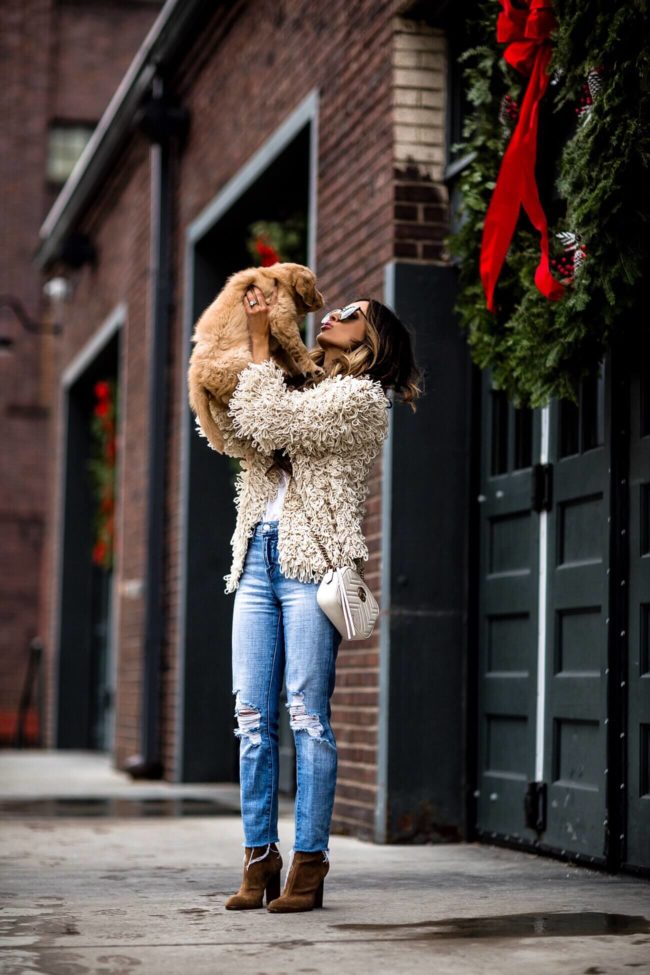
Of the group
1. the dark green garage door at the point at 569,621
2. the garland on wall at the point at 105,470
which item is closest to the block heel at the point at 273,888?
the dark green garage door at the point at 569,621

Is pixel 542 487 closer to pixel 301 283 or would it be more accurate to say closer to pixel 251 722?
pixel 301 283

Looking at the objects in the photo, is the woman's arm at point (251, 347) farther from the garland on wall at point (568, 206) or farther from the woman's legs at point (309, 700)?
the garland on wall at point (568, 206)

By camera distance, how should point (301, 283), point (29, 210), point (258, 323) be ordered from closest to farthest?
1. point (258, 323)
2. point (301, 283)
3. point (29, 210)

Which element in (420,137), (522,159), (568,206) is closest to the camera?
(568,206)

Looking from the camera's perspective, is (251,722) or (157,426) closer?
(251,722)

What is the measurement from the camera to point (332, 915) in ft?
15.0

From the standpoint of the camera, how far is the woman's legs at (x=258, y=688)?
4621 millimetres

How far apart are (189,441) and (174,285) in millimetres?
1336

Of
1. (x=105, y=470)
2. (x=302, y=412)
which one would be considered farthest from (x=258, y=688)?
(x=105, y=470)

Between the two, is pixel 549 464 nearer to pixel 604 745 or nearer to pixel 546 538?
pixel 546 538

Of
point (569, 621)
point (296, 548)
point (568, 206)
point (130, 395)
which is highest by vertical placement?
point (130, 395)

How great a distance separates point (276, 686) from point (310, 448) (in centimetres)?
72

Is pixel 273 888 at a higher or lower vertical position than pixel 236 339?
lower

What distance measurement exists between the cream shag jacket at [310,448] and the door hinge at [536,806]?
1.91m
